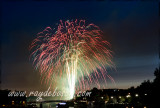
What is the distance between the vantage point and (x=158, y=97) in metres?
34.8

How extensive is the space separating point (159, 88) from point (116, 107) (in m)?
10.1

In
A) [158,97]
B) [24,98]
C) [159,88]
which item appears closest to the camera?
[158,97]

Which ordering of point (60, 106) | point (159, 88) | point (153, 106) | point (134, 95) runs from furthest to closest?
point (134, 95), point (60, 106), point (159, 88), point (153, 106)

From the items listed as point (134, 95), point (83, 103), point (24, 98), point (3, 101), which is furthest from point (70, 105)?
point (24, 98)

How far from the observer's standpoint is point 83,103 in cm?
5381

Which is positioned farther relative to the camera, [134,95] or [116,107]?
[134,95]

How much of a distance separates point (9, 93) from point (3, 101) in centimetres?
602

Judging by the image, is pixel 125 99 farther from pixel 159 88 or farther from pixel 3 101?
pixel 3 101

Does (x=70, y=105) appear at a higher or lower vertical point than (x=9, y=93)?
lower

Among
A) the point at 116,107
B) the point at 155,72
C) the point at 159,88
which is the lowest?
the point at 116,107

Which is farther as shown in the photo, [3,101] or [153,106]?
[3,101]

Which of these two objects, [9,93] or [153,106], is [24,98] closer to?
[9,93]

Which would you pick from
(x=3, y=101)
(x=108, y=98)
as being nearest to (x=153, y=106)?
(x=108, y=98)

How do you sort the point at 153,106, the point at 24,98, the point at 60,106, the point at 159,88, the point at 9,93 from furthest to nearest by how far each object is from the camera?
the point at 24,98 < the point at 9,93 < the point at 60,106 < the point at 159,88 < the point at 153,106
